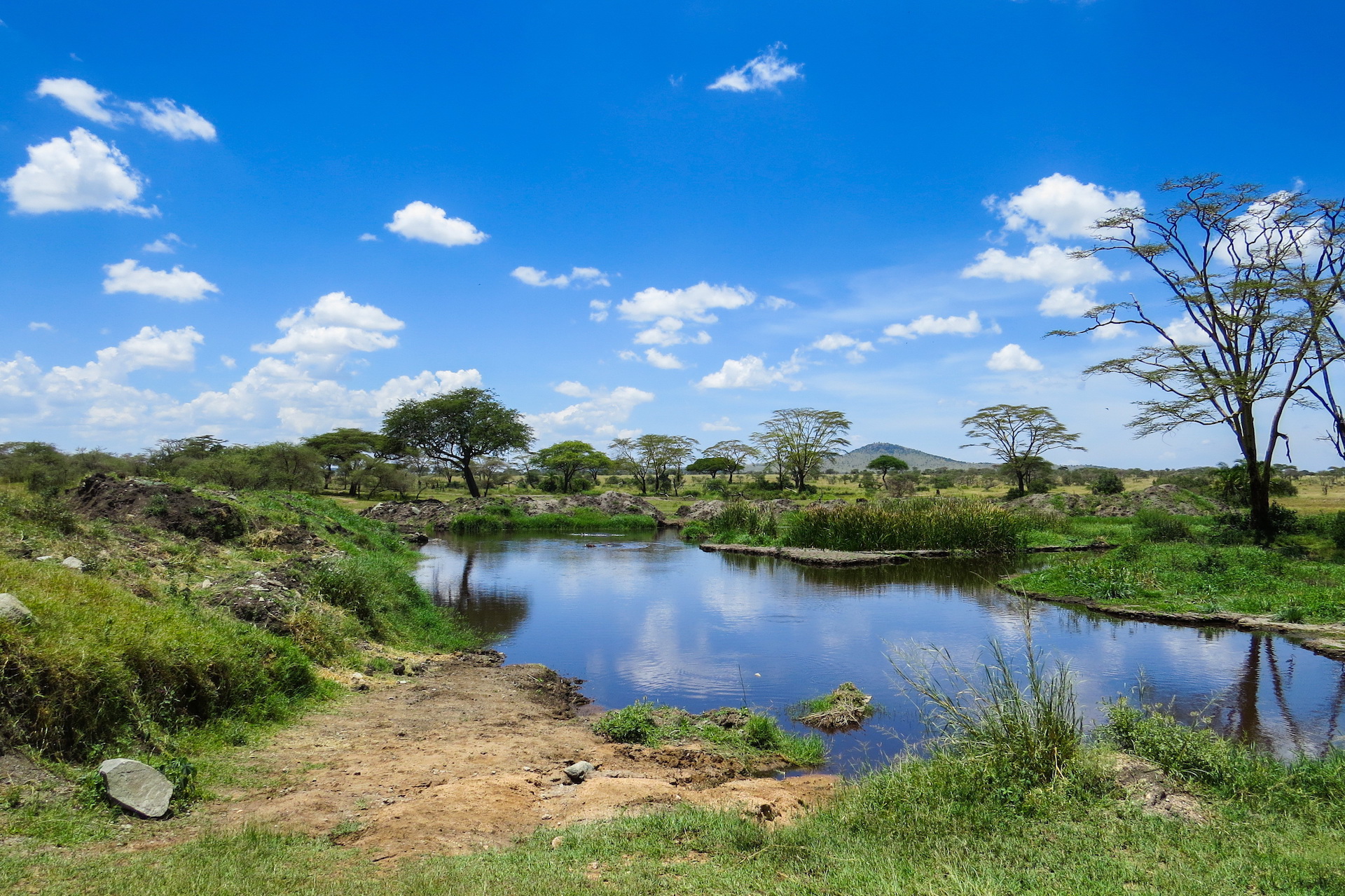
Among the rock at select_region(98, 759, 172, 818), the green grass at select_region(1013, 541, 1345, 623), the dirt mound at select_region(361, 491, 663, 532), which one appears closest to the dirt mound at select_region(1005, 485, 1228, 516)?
the green grass at select_region(1013, 541, 1345, 623)

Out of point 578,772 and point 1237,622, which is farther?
point 1237,622

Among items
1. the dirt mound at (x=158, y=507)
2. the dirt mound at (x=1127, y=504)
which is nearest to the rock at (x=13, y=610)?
the dirt mound at (x=158, y=507)

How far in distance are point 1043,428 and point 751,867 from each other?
48596 millimetres

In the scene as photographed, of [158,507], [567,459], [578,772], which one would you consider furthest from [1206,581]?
[567,459]

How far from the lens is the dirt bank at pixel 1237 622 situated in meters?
10.8

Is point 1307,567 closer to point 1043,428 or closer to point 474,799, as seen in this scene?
point 474,799

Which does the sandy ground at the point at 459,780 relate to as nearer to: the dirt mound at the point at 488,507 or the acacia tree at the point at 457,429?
the dirt mound at the point at 488,507

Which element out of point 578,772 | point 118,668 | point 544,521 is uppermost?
point 544,521

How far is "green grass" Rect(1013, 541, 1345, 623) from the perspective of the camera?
41.9 ft

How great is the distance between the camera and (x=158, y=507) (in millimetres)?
12320

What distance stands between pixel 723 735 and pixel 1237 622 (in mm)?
10800

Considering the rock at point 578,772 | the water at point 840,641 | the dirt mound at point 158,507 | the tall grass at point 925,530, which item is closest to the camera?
the rock at point 578,772

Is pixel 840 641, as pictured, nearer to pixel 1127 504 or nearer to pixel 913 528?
pixel 913 528

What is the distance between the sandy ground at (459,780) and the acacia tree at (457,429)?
1535 inches
